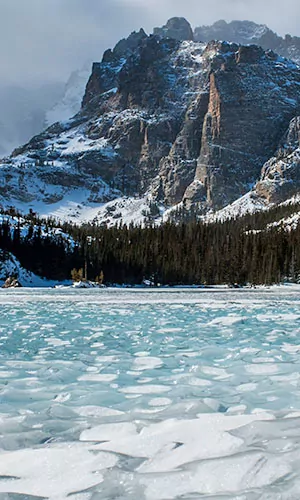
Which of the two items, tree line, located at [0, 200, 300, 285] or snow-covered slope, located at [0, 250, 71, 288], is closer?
snow-covered slope, located at [0, 250, 71, 288]

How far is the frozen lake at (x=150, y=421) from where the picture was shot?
3.97 m

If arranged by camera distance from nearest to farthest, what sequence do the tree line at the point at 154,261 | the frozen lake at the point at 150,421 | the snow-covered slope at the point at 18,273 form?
the frozen lake at the point at 150,421 < the snow-covered slope at the point at 18,273 < the tree line at the point at 154,261


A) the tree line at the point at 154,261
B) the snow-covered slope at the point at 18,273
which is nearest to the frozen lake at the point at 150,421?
the snow-covered slope at the point at 18,273

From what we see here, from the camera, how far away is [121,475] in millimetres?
4145

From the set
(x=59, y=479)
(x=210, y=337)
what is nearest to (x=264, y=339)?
(x=210, y=337)

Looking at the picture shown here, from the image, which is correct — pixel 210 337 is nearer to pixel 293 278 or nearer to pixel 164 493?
pixel 164 493

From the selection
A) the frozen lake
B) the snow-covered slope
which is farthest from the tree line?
the frozen lake

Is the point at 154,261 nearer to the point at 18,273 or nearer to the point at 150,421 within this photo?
the point at 18,273

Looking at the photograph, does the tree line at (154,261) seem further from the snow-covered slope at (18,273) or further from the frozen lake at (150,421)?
the frozen lake at (150,421)

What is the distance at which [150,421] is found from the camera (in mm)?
5723

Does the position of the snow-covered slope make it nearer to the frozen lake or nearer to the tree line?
the tree line

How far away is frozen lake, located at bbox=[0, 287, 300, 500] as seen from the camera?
156 inches

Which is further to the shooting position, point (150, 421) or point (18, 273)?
point (18, 273)

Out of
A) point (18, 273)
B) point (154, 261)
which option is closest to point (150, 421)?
point (18, 273)
